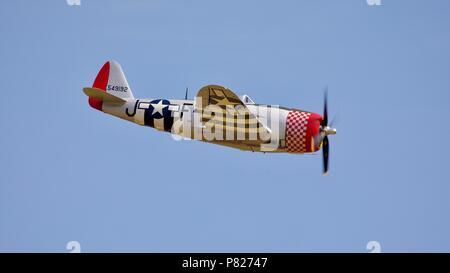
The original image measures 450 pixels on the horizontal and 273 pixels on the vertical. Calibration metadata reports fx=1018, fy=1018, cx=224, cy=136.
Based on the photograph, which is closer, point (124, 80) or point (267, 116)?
point (267, 116)

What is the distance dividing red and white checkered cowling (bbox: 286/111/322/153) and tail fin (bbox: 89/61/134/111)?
5.27 meters

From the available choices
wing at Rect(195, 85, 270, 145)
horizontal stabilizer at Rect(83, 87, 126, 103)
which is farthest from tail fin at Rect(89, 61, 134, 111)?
wing at Rect(195, 85, 270, 145)

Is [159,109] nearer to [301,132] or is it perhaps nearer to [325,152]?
Answer: [301,132]

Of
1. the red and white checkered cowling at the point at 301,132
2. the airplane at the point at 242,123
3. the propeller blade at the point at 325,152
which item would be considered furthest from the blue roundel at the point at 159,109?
the propeller blade at the point at 325,152

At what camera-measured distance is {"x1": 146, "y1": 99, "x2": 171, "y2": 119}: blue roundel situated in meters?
29.4

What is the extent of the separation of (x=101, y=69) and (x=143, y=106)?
234 centimetres

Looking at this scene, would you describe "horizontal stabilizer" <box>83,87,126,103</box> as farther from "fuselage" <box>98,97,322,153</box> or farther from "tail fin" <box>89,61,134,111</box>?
"fuselage" <box>98,97,322,153</box>

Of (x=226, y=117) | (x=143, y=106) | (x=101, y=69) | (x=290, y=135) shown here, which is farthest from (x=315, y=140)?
(x=101, y=69)

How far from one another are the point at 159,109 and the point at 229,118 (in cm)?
259

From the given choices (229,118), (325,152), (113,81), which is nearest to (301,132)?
(325,152)

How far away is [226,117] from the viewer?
2789 cm

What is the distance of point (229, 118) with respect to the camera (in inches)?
1099
